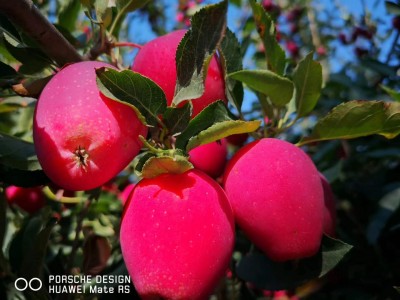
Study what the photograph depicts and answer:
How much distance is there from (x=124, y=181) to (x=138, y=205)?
96 centimetres

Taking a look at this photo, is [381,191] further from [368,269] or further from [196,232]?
[196,232]

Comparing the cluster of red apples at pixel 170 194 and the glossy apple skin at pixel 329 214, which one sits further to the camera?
the glossy apple skin at pixel 329 214

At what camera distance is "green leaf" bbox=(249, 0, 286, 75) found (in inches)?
31.6

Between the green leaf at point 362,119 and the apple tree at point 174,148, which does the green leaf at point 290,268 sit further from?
the green leaf at point 362,119

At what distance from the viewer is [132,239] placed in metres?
Answer: 0.63

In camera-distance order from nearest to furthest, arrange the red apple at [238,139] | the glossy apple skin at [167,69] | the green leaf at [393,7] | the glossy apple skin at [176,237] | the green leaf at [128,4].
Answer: the glossy apple skin at [176,237] < the glossy apple skin at [167,69] < the green leaf at [128,4] < the red apple at [238,139] < the green leaf at [393,7]

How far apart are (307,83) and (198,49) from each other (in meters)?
0.27

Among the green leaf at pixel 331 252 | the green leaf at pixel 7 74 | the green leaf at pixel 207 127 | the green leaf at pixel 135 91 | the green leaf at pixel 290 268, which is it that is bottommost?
the green leaf at pixel 290 268

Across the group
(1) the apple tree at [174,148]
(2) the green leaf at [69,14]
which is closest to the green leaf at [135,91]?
(1) the apple tree at [174,148]

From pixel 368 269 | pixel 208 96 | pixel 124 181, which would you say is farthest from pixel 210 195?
pixel 124 181

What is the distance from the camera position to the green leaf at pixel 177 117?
68 centimetres

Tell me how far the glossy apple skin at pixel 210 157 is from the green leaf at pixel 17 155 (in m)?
0.27

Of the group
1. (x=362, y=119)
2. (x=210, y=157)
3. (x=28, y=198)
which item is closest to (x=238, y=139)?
(x=210, y=157)

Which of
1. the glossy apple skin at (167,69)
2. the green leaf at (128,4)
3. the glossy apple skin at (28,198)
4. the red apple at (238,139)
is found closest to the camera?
the glossy apple skin at (167,69)
